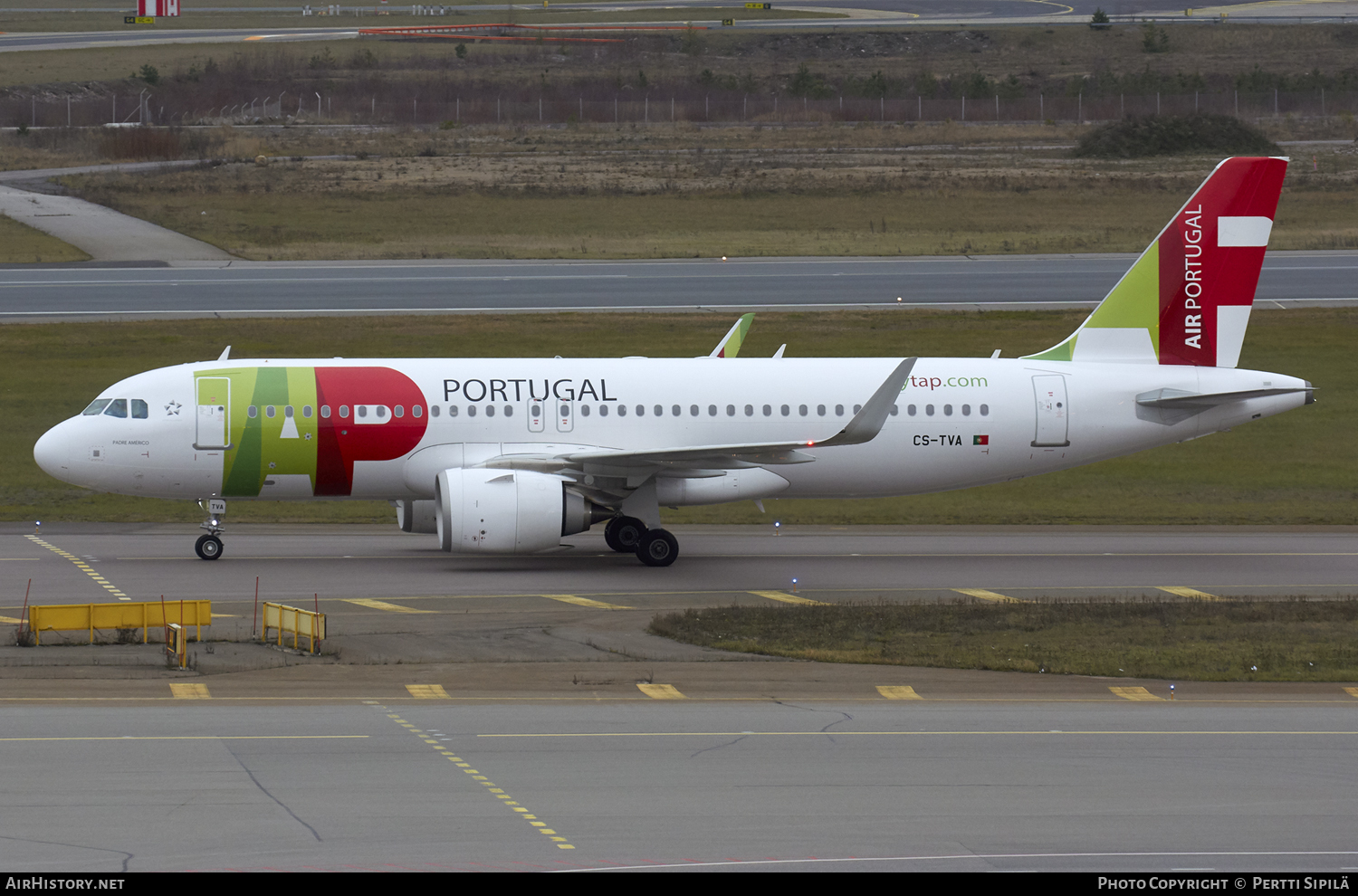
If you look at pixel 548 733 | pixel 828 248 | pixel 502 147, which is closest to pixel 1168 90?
pixel 502 147

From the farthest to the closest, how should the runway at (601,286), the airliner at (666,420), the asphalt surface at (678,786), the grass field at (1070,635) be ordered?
the runway at (601,286) < the airliner at (666,420) < the grass field at (1070,635) < the asphalt surface at (678,786)

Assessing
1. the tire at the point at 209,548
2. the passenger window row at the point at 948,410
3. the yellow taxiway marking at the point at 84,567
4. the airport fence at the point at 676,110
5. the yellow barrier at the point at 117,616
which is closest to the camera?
the yellow barrier at the point at 117,616

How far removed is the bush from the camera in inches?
4035

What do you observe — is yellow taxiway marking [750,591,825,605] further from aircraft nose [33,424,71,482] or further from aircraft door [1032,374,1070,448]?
aircraft nose [33,424,71,482]

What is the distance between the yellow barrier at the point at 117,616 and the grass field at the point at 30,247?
1999 inches

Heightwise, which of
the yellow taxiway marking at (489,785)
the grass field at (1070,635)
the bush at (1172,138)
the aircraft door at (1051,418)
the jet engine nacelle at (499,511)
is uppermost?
the bush at (1172,138)

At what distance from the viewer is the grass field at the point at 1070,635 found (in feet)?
74.6

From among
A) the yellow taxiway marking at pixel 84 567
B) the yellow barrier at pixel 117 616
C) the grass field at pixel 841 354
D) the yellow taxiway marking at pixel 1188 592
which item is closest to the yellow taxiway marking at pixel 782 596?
the yellow taxiway marking at pixel 1188 592

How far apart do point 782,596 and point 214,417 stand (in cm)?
1157

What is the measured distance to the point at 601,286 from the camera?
212 ft

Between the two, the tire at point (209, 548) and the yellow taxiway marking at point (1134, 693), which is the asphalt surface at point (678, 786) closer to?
the yellow taxiway marking at point (1134, 693)

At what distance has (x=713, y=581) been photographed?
99.3 feet

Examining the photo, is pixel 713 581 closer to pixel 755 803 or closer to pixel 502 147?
pixel 755 803
